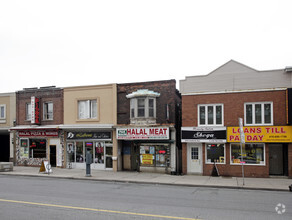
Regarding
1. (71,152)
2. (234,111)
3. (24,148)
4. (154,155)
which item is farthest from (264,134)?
(24,148)

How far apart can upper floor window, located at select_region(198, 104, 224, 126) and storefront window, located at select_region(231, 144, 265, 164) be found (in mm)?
1863

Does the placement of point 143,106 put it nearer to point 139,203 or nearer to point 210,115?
point 210,115

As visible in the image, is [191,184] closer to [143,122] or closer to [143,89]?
[143,122]

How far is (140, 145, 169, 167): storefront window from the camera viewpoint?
19.7m

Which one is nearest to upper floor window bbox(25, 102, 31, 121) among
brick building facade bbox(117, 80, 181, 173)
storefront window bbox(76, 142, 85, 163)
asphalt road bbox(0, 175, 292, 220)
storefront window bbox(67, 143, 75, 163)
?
storefront window bbox(67, 143, 75, 163)

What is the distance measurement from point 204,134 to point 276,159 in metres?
4.60

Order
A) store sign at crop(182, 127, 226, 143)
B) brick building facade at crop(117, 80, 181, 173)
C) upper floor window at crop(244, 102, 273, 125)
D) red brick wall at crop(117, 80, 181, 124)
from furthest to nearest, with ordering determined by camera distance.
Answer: red brick wall at crop(117, 80, 181, 124), brick building facade at crop(117, 80, 181, 173), store sign at crop(182, 127, 226, 143), upper floor window at crop(244, 102, 273, 125)

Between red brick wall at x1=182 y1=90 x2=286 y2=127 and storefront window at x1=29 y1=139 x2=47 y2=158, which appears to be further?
storefront window at x1=29 y1=139 x2=47 y2=158

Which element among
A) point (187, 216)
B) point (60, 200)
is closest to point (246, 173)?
point (187, 216)

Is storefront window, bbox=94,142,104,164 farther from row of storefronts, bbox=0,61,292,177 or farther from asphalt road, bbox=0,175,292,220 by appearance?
asphalt road, bbox=0,175,292,220

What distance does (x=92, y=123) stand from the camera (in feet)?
71.1

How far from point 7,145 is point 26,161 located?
20.7 feet

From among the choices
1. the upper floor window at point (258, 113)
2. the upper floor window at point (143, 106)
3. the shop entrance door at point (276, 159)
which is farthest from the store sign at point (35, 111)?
the shop entrance door at point (276, 159)

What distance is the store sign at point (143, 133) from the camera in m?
18.9
